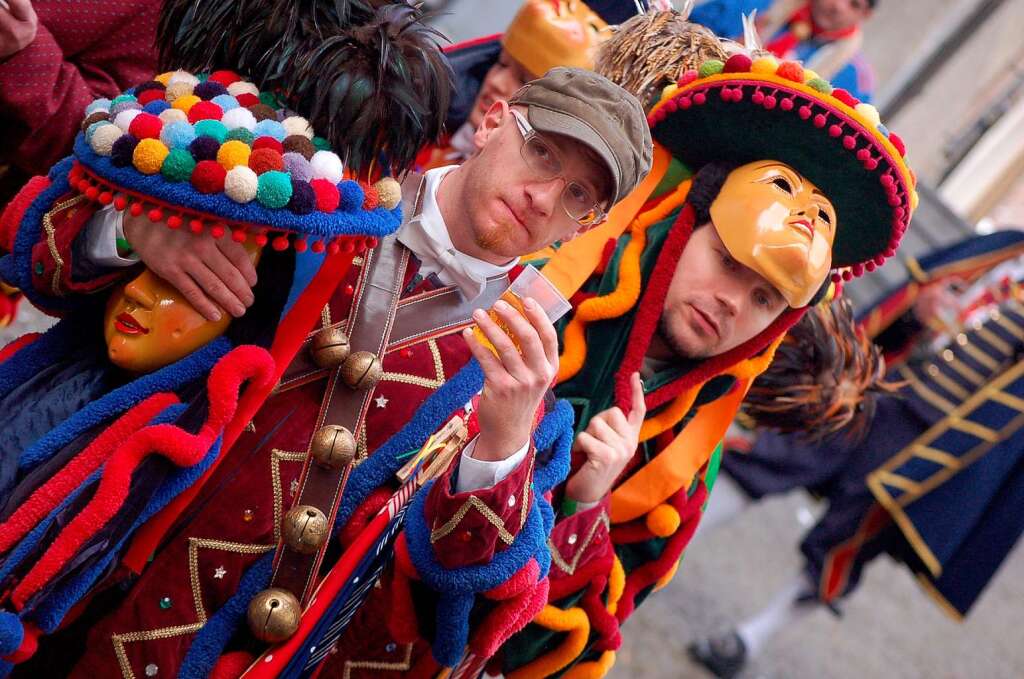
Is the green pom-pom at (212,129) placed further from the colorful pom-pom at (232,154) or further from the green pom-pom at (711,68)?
the green pom-pom at (711,68)

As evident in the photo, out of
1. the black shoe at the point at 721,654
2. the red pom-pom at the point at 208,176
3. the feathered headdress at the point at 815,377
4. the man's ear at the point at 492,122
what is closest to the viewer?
the red pom-pom at the point at 208,176

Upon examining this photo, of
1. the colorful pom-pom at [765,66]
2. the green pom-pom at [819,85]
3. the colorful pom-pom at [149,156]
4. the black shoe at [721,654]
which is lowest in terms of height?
the black shoe at [721,654]

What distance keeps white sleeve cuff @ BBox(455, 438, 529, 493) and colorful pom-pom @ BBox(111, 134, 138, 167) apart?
2.00ft

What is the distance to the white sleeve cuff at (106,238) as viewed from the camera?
146cm

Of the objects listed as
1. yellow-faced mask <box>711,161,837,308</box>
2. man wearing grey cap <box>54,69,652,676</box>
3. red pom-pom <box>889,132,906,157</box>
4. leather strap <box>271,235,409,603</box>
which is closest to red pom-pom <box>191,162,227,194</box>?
man wearing grey cap <box>54,69,652,676</box>

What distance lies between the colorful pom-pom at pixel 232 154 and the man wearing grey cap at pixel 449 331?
12cm

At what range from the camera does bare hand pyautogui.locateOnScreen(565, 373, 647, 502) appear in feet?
6.23

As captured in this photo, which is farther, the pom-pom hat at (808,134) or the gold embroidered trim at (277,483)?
the pom-pom hat at (808,134)

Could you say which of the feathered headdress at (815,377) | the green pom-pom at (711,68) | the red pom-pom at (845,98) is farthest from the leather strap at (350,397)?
the feathered headdress at (815,377)

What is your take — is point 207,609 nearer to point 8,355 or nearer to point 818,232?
point 8,355

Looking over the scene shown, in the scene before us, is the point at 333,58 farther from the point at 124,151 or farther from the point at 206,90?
the point at 124,151

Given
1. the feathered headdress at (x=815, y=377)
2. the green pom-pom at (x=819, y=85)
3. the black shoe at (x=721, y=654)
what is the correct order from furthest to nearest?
the black shoe at (x=721, y=654) < the feathered headdress at (x=815, y=377) < the green pom-pom at (x=819, y=85)

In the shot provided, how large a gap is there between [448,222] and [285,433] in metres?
0.43

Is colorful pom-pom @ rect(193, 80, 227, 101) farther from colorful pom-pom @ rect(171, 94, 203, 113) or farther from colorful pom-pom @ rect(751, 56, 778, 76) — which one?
colorful pom-pom @ rect(751, 56, 778, 76)
